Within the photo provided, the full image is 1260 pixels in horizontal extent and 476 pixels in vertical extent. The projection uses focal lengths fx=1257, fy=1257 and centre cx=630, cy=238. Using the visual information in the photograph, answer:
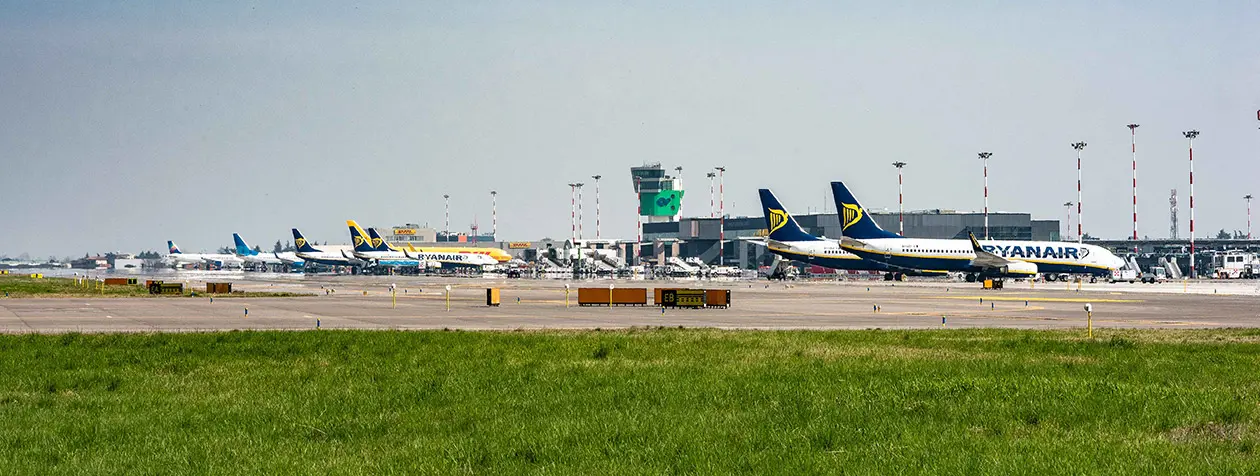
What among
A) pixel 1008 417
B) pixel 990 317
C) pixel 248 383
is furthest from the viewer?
pixel 990 317

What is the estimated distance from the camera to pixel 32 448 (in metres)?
16.2

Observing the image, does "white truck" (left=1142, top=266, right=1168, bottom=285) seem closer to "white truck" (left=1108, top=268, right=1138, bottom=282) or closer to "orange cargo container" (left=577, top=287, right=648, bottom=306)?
"white truck" (left=1108, top=268, right=1138, bottom=282)

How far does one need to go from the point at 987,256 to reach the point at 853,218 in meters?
16.0

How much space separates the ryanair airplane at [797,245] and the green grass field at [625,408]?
342 feet

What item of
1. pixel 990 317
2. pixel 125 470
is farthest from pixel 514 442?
pixel 990 317

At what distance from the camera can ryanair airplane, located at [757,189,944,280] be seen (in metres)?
137

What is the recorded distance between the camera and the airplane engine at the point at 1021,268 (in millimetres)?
123812

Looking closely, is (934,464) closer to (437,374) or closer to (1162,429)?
(1162,429)

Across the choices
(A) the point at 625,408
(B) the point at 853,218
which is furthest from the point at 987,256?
(A) the point at 625,408

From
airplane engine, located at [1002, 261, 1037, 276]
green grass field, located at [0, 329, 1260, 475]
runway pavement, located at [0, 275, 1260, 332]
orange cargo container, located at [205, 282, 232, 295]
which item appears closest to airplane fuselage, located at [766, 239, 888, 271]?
airplane engine, located at [1002, 261, 1037, 276]

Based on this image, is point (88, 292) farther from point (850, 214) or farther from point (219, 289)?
point (850, 214)

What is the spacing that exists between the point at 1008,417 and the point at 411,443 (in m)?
9.14

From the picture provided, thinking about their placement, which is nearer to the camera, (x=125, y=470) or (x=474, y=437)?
(x=125, y=470)

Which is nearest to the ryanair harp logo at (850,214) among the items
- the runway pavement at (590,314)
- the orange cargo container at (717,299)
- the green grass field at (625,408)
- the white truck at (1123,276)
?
the white truck at (1123,276)
